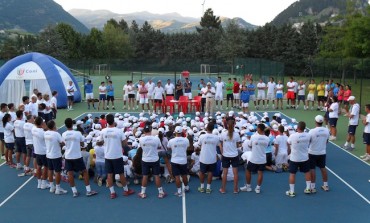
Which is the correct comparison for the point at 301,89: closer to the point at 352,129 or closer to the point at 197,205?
the point at 352,129

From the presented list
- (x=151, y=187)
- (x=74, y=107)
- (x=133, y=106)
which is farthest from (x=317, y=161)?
(x=74, y=107)

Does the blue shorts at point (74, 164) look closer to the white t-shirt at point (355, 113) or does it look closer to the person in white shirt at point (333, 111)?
the white t-shirt at point (355, 113)

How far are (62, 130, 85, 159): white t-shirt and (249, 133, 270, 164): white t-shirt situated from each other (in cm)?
425

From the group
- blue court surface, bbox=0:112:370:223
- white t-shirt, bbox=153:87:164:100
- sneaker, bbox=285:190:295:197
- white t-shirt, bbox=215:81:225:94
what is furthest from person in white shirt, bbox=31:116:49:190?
white t-shirt, bbox=215:81:225:94

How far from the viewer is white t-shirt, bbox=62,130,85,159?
993 cm

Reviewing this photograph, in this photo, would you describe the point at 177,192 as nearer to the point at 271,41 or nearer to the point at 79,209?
the point at 79,209

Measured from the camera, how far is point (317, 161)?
10492 millimetres

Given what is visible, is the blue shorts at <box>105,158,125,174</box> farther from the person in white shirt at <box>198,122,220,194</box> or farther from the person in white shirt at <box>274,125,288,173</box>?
the person in white shirt at <box>274,125,288,173</box>

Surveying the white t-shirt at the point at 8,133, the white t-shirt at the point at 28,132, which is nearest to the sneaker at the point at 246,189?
the white t-shirt at the point at 28,132

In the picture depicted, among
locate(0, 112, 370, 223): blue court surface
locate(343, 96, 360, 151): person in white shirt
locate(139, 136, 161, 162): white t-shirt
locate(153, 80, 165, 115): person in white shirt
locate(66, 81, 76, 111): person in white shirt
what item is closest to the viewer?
locate(0, 112, 370, 223): blue court surface

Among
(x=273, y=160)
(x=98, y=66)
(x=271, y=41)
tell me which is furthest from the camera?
(x=271, y=41)

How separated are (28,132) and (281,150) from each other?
723 centimetres

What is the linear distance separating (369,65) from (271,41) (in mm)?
26138

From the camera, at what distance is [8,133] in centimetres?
1257
